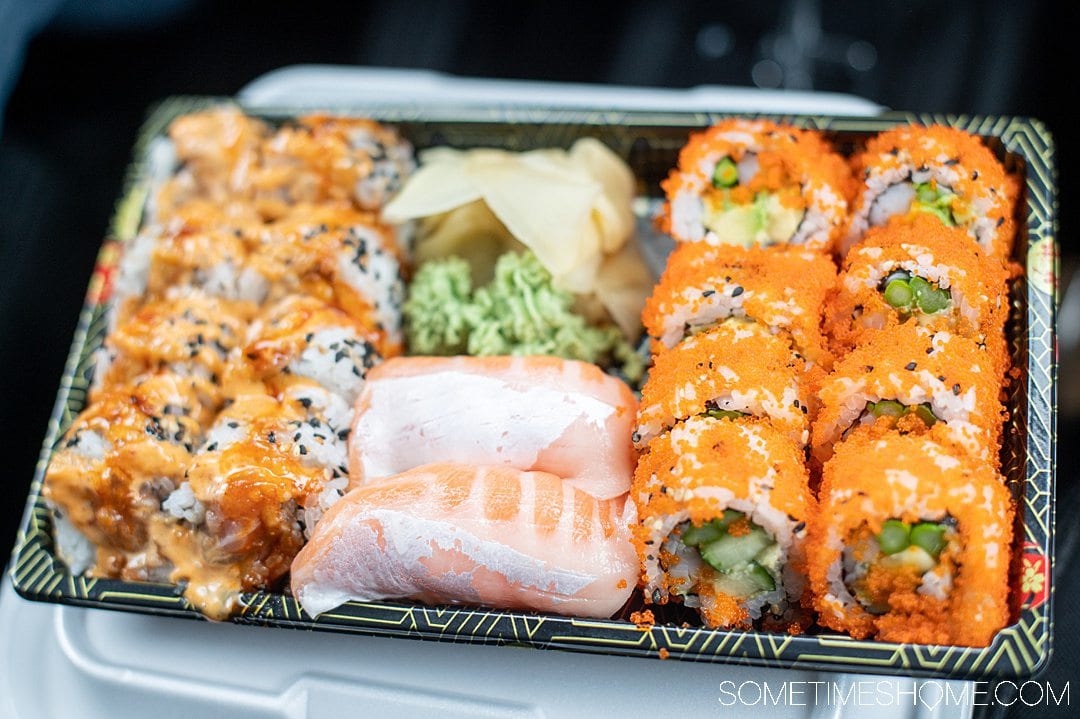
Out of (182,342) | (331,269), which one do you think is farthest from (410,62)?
(182,342)

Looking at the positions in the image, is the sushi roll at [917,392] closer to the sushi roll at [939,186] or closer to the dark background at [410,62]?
the sushi roll at [939,186]

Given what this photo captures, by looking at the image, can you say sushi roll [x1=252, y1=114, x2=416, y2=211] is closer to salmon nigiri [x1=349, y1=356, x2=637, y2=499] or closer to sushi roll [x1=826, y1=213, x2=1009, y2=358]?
salmon nigiri [x1=349, y1=356, x2=637, y2=499]

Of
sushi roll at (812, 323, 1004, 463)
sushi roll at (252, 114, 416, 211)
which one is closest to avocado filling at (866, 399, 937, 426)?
sushi roll at (812, 323, 1004, 463)

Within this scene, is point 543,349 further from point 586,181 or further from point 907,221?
point 907,221

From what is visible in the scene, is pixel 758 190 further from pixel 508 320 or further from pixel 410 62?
pixel 410 62

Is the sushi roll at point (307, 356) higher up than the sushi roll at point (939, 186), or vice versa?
the sushi roll at point (939, 186)

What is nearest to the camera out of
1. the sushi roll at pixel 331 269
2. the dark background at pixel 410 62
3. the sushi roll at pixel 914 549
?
the sushi roll at pixel 914 549

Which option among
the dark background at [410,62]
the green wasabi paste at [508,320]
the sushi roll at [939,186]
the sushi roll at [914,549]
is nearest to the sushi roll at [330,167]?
the green wasabi paste at [508,320]
